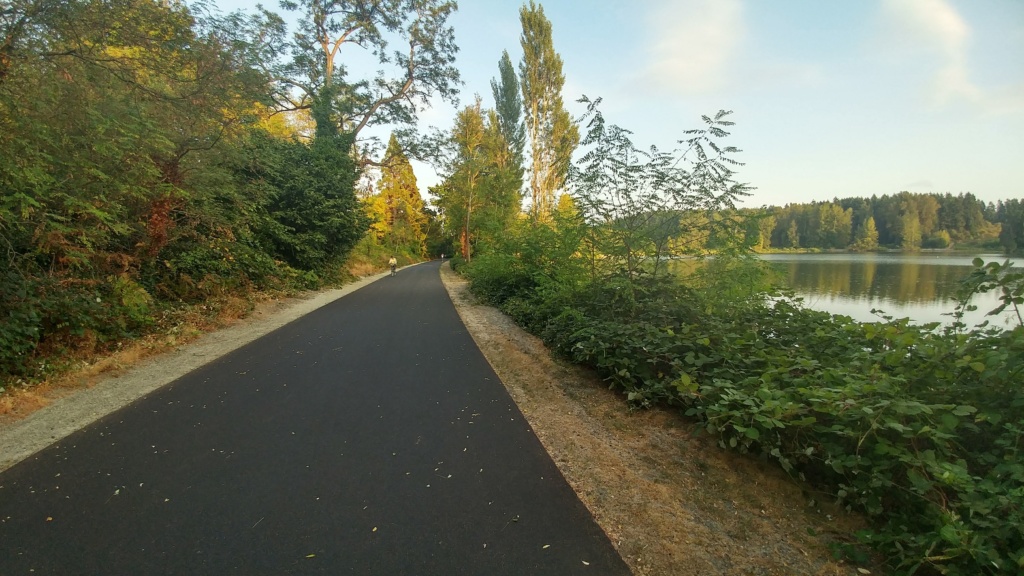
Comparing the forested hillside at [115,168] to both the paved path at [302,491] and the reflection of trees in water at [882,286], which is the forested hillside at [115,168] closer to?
the paved path at [302,491]

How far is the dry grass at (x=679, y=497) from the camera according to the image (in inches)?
89.7

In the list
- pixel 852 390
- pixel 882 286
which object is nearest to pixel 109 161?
pixel 852 390

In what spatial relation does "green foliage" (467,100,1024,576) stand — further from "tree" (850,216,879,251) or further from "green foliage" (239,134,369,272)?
"tree" (850,216,879,251)

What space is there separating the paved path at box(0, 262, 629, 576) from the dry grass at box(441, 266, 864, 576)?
0.66 feet

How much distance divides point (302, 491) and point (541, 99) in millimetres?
28295

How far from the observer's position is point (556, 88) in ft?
90.6

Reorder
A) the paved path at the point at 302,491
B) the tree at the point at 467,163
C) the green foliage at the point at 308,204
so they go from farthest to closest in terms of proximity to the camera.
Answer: the tree at the point at 467,163 → the green foliage at the point at 308,204 → the paved path at the point at 302,491

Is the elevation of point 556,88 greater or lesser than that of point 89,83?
greater

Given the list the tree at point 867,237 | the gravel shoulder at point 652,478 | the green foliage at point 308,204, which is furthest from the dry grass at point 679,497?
the tree at point 867,237

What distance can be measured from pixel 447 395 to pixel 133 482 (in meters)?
2.63

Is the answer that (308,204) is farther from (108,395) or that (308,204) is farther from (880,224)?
(880,224)

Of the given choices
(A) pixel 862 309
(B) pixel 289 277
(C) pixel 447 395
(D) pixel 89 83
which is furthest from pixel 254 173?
(A) pixel 862 309

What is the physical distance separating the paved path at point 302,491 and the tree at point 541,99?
77.5 ft

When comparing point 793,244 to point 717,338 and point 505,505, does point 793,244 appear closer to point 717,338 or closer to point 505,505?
point 717,338
